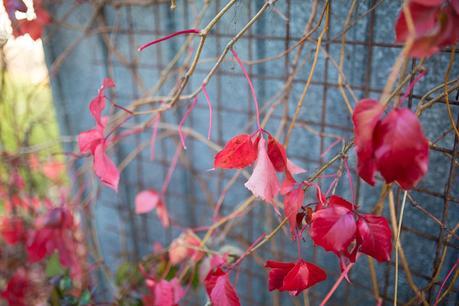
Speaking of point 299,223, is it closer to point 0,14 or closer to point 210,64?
point 210,64

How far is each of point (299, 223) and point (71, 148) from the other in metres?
1.12

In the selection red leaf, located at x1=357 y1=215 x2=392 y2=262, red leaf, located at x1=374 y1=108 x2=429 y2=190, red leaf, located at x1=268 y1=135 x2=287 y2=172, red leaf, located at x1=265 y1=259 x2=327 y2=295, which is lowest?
red leaf, located at x1=265 y1=259 x2=327 y2=295

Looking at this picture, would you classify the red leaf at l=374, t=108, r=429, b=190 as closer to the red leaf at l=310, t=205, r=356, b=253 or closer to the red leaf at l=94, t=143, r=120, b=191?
the red leaf at l=310, t=205, r=356, b=253

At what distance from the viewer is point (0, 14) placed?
1.26m

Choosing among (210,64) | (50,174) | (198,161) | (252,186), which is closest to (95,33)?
(210,64)

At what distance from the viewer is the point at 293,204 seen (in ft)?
2.41

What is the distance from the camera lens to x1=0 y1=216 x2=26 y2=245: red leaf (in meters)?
1.58

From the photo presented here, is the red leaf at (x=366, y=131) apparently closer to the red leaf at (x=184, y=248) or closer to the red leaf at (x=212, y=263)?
the red leaf at (x=212, y=263)

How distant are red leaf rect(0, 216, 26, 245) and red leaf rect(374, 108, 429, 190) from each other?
1.40m

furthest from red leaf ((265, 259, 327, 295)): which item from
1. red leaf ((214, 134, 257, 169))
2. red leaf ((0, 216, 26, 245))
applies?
red leaf ((0, 216, 26, 245))

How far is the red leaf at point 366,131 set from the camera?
54 cm

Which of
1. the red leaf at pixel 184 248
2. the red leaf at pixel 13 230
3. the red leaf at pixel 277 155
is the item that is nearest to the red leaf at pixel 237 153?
the red leaf at pixel 277 155

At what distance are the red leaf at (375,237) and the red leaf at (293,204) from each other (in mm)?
95

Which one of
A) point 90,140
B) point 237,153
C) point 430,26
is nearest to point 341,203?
point 237,153
